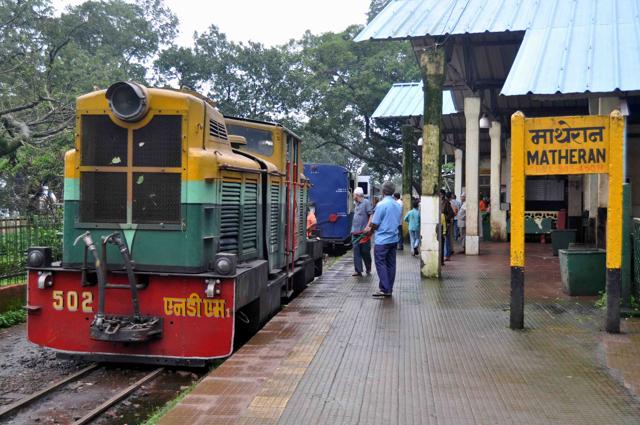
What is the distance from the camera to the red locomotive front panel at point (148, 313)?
21.1 feet

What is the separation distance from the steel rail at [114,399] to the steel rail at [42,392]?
2.08ft

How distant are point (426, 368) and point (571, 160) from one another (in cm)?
311

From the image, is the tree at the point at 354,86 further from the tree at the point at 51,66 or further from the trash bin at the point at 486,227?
the trash bin at the point at 486,227

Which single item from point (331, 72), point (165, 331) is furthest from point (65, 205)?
point (331, 72)

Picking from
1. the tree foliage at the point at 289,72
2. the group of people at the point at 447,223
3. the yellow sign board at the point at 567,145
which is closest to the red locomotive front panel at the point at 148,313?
the yellow sign board at the point at 567,145

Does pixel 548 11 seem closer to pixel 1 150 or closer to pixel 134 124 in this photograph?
pixel 134 124

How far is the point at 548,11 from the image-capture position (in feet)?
43.2

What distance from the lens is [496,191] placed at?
20.7 m

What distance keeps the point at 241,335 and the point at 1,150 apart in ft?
19.3

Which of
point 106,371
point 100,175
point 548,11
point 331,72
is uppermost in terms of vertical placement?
point 331,72

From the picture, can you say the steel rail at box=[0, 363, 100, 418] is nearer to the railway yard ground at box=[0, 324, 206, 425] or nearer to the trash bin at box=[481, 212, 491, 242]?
the railway yard ground at box=[0, 324, 206, 425]

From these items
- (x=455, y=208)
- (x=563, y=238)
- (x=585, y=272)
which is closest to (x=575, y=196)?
(x=455, y=208)

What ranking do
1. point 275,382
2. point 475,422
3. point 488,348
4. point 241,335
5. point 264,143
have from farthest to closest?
point 264,143 → point 241,335 → point 488,348 → point 275,382 → point 475,422

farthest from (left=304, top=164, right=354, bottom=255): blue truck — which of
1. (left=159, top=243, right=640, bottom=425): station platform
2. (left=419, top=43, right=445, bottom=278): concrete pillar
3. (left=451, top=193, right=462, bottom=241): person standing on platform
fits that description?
(left=159, top=243, right=640, bottom=425): station platform
